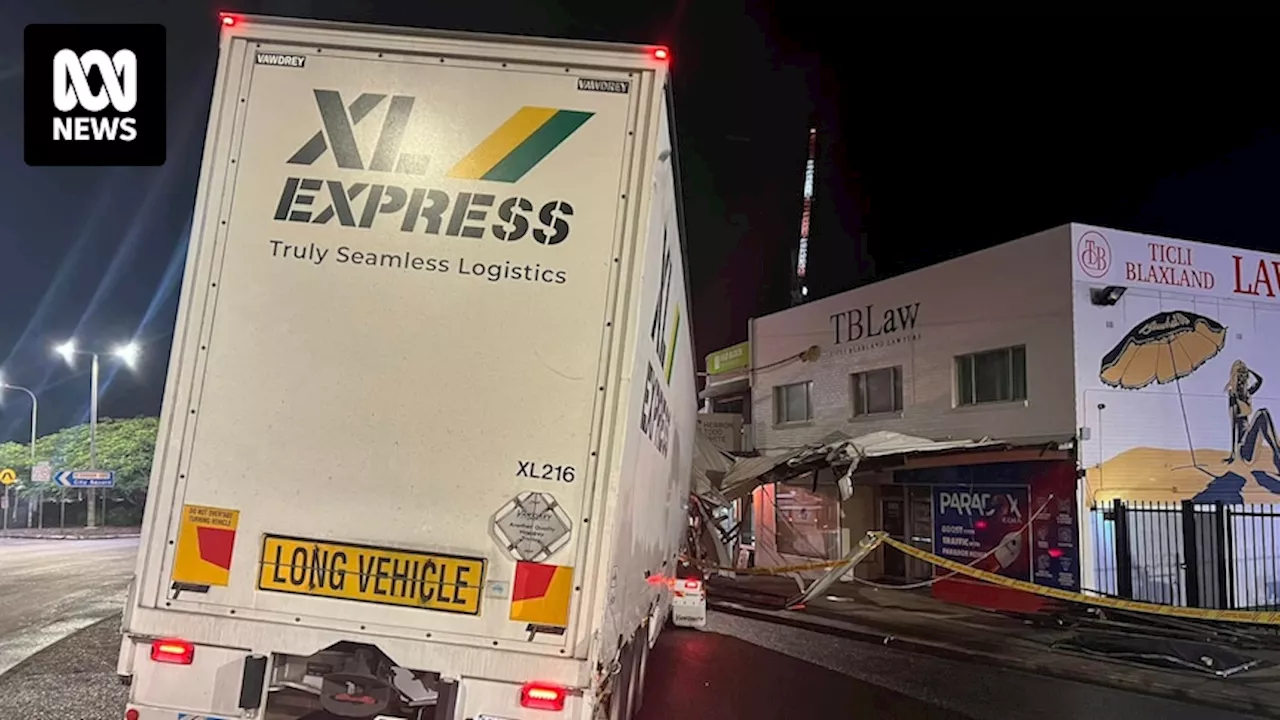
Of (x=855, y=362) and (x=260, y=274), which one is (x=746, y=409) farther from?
(x=260, y=274)

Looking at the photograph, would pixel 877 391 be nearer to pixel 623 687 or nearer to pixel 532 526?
pixel 623 687

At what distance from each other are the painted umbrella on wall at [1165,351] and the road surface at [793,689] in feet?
21.5

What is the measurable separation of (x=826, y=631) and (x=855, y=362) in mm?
8172

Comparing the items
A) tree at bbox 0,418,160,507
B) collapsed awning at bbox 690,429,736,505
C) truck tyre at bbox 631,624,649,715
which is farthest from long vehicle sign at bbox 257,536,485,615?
tree at bbox 0,418,160,507

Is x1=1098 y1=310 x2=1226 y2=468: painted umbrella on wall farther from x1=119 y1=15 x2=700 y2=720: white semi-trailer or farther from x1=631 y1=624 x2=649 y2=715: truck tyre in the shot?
x1=119 y1=15 x2=700 y2=720: white semi-trailer

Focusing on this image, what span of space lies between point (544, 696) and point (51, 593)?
1608 cm

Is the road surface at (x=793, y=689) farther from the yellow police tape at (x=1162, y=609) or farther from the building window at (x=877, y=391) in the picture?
the building window at (x=877, y=391)

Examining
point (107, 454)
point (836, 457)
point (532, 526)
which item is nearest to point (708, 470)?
point (836, 457)

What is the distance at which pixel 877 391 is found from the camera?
2031 cm

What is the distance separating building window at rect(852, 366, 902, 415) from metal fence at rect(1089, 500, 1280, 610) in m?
5.32

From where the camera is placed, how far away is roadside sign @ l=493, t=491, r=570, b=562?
4250mm

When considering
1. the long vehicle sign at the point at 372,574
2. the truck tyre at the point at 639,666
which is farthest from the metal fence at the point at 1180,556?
the long vehicle sign at the point at 372,574

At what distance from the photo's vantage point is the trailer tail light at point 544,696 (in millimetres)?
4117

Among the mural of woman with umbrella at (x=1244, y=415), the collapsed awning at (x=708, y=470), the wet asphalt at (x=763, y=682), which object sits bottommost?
the wet asphalt at (x=763, y=682)
